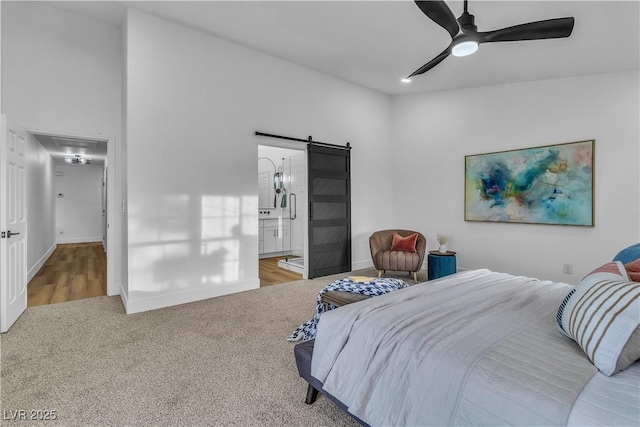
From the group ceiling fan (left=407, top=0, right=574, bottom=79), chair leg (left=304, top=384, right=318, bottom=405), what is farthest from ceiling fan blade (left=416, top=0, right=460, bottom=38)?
chair leg (left=304, top=384, right=318, bottom=405)

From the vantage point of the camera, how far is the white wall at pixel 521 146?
12.3 ft

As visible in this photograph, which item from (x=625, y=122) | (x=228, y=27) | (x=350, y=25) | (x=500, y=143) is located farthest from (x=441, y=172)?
(x=228, y=27)

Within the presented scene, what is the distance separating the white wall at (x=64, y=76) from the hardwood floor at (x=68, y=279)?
1.82 feet

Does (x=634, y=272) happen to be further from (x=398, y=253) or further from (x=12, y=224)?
(x=12, y=224)

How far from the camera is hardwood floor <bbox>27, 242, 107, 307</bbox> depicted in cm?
389

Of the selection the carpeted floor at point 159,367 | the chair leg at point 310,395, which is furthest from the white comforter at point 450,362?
the carpeted floor at point 159,367

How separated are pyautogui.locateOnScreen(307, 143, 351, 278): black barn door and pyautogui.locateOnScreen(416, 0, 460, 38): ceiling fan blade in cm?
285

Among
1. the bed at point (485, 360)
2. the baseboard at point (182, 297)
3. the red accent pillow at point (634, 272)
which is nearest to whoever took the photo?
the bed at point (485, 360)

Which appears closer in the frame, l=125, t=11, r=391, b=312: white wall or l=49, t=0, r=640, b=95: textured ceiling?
l=49, t=0, r=640, b=95: textured ceiling

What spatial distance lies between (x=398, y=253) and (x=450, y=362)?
3.52 metres

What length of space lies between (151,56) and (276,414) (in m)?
3.74

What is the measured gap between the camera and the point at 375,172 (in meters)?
5.74

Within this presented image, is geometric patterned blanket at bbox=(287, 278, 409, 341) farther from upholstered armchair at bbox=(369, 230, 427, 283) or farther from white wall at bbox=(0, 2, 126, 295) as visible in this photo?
white wall at bbox=(0, 2, 126, 295)

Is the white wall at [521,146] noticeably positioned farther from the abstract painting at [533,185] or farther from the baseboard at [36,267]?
the baseboard at [36,267]
